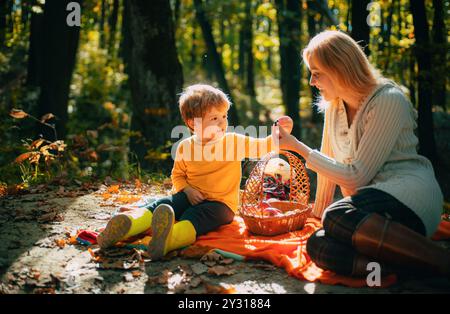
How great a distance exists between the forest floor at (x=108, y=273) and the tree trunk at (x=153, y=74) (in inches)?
123

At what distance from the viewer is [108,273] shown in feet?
9.66

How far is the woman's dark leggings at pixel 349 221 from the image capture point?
2715 mm

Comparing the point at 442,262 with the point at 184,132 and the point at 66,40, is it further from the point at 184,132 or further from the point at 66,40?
the point at 66,40

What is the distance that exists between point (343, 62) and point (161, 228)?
5.44ft

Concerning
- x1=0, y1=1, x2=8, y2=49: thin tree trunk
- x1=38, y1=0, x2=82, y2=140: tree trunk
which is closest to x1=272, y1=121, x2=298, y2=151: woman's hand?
x1=38, y1=0, x2=82, y2=140: tree trunk

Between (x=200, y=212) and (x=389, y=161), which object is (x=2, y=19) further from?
(x=389, y=161)

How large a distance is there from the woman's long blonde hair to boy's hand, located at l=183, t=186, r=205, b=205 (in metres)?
1.42

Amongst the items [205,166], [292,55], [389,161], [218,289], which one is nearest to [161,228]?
[218,289]

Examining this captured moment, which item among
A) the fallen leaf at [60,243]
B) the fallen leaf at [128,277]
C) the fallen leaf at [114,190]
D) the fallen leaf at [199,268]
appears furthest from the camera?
the fallen leaf at [114,190]

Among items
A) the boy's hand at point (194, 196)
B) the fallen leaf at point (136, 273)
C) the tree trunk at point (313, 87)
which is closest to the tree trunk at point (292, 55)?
the tree trunk at point (313, 87)

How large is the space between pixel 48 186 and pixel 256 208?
2.55 m

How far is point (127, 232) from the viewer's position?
10.7 ft

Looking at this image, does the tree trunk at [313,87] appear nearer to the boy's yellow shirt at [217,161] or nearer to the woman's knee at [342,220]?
the boy's yellow shirt at [217,161]
